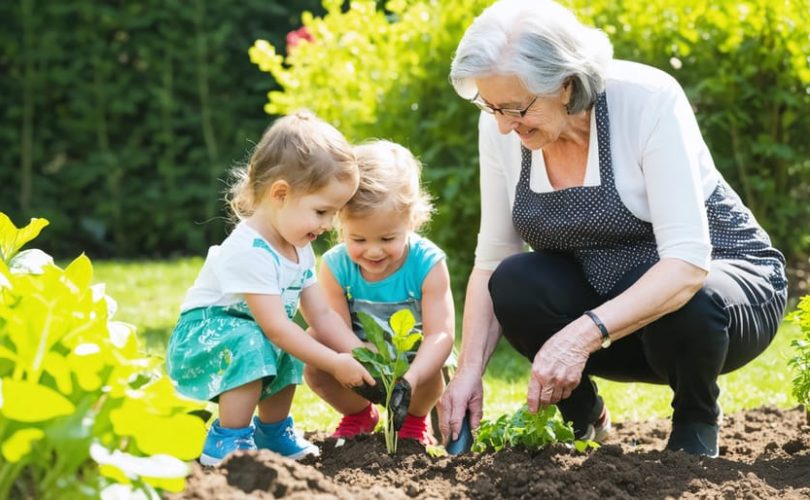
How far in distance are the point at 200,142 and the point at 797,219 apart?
4510mm

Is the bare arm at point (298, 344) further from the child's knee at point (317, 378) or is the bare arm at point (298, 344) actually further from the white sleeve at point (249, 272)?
the child's knee at point (317, 378)

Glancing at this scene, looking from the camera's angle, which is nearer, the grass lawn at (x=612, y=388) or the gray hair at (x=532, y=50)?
the gray hair at (x=532, y=50)

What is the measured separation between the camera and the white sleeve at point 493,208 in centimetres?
327

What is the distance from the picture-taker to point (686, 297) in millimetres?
2844

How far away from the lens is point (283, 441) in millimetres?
3115

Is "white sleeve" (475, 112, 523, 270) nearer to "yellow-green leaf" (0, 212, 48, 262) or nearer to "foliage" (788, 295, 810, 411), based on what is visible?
"foliage" (788, 295, 810, 411)

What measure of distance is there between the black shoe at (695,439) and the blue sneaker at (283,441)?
3.21 feet

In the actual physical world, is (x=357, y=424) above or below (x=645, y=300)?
below

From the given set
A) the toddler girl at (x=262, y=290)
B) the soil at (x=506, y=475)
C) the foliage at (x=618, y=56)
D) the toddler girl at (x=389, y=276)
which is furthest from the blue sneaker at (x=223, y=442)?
the foliage at (x=618, y=56)

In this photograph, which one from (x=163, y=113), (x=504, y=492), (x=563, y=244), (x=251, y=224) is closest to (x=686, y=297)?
(x=563, y=244)

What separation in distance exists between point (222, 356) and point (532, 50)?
1.10 metres

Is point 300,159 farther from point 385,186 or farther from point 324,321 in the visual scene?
point 324,321

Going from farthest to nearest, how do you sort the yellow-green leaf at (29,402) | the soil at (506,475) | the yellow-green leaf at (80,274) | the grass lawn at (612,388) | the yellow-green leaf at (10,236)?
the grass lawn at (612,388) → the yellow-green leaf at (10,236) → the soil at (506,475) → the yellow-green leaf at (80,274) → the yellow-green leaf at (29,402)

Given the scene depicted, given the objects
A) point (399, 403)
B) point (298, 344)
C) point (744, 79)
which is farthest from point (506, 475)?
point (744, 79)
